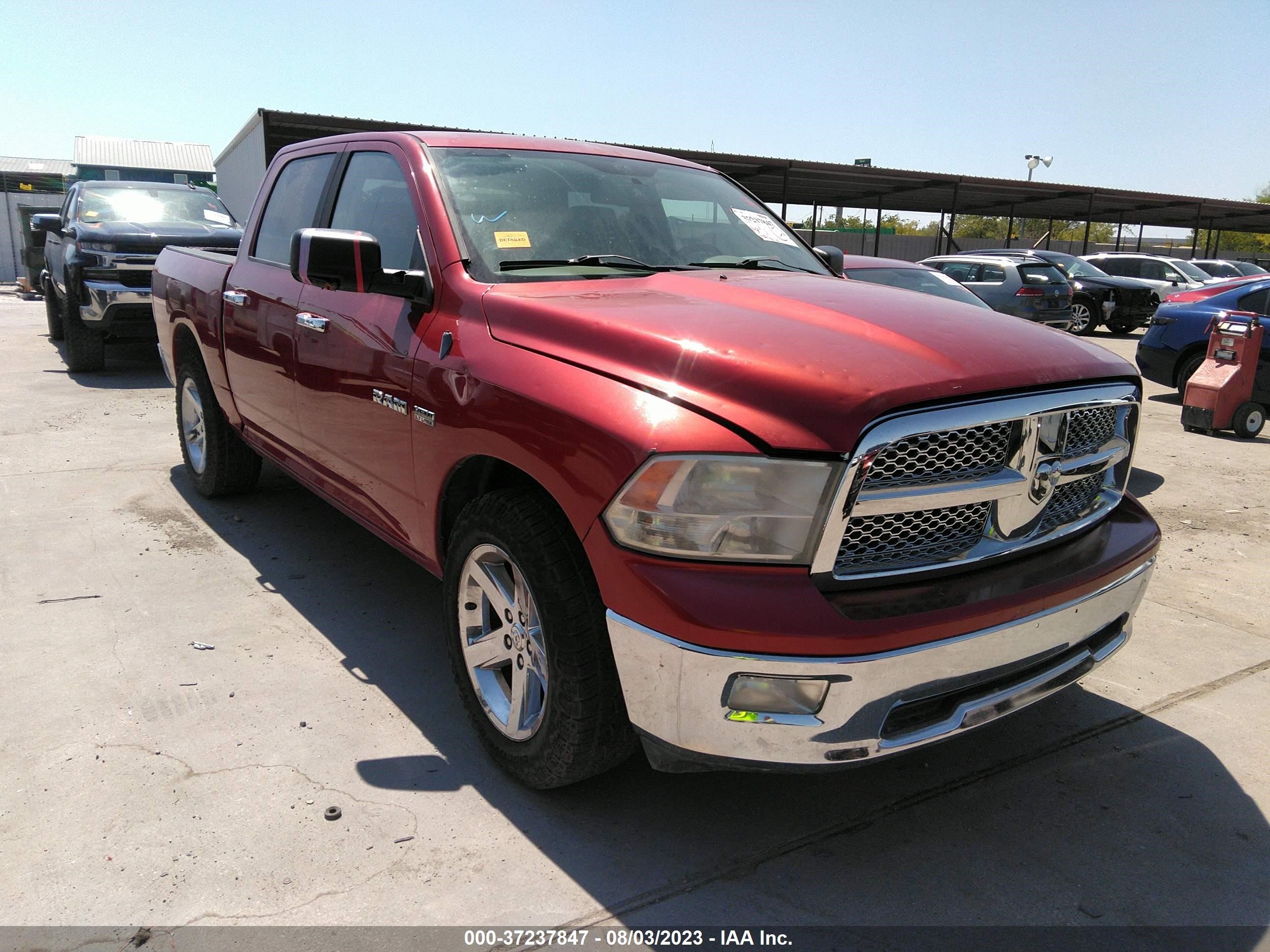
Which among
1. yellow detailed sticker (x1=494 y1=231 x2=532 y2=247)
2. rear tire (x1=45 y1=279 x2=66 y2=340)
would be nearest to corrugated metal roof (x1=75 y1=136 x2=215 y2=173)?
rear tire (x1=45 y1=279 x2=66 y2=340)

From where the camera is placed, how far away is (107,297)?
30.5 ft

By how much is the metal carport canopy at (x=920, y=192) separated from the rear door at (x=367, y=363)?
14.3m

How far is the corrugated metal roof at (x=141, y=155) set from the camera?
927 inches

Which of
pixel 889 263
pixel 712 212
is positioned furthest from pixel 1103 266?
pixel 712 212

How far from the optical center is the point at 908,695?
2.13m

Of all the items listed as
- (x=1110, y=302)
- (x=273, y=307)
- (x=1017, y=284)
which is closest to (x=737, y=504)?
(x=273, y=307)

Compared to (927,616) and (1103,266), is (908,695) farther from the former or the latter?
(1103,266)

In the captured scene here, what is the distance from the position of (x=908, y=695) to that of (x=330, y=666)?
2.27 m

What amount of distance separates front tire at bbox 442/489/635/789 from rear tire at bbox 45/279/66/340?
1068 centimetres

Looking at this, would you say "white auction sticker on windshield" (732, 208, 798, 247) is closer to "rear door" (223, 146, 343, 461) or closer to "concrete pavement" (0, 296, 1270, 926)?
"rear door" (223, 146, 343, 461)

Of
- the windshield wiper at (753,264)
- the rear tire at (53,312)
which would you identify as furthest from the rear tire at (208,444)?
the rear tire at (53,312)

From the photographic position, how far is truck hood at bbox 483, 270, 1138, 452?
2.10 meters

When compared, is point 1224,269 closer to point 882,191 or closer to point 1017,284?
point 882,191

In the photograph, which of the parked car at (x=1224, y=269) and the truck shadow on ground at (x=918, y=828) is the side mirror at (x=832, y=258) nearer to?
the truck shadow on ground at (x=918, y=828)
